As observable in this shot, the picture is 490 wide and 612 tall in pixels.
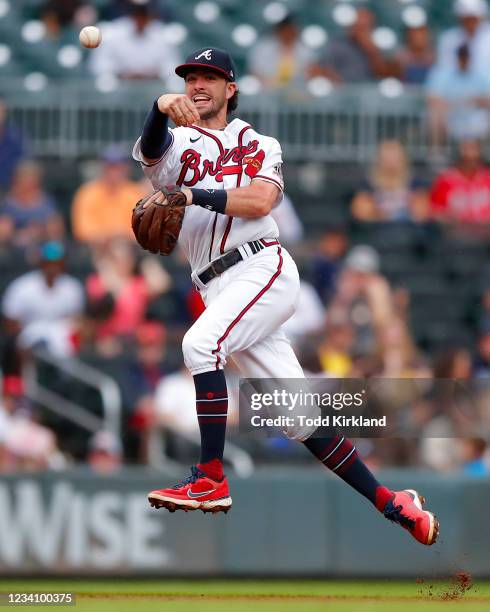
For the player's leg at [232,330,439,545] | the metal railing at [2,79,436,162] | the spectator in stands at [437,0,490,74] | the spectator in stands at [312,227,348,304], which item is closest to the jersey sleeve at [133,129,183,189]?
the player's leg at [232,330,439,545]

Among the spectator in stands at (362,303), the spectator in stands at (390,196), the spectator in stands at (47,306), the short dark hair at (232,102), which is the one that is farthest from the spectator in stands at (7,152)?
the short dark hair at (232,102)

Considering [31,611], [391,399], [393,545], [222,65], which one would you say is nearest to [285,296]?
[222,65]

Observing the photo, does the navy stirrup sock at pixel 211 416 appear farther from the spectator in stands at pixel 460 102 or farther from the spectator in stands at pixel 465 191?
the spectator in stands at pixel 460 102

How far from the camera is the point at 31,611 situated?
24.2ft

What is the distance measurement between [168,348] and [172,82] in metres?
2.76

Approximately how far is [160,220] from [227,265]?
1.44ft

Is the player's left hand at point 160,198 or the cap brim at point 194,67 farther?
the cap brim at point 194,67

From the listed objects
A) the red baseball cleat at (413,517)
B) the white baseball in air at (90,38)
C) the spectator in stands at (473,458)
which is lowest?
the spectator in stands at (473,458)

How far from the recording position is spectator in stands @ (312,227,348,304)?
11539 millimetres

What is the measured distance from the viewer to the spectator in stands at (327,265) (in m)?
11.5

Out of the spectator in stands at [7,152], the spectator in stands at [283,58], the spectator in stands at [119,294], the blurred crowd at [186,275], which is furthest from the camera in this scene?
the spectator in stands at [283,58]

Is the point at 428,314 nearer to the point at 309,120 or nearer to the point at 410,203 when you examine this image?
the point at 410,203

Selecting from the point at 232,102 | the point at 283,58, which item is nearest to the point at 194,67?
the point at 232,102

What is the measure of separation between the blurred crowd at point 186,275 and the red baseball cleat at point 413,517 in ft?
11.0
